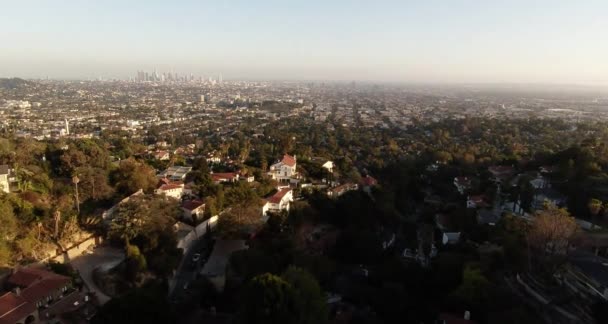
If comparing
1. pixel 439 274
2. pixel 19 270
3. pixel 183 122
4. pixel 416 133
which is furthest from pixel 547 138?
pixel 183 122

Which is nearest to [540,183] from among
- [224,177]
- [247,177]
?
[247,177]

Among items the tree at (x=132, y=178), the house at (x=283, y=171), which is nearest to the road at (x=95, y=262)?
the tree at (x=132, y=178)

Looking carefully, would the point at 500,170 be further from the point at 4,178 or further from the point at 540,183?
the point at 4,178

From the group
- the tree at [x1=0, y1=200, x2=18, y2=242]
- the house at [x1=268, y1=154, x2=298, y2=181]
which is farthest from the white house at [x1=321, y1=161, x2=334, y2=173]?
the tree at [x1=0, y1=200, x2=18, y2=242]

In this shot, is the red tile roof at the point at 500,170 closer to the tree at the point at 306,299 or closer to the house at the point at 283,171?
the house at the point at 283,171

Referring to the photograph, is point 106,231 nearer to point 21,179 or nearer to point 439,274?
point 21,179

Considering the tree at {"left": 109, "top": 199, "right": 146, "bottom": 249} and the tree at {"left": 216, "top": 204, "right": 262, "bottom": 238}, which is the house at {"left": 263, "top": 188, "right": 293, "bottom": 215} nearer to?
the tree at {"left": 216, "top": 204, "right": 262, "bottom": 238}
